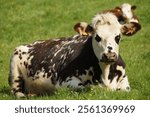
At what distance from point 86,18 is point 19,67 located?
46.9 feet

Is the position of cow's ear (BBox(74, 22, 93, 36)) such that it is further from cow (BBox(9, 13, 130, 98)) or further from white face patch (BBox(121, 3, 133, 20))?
white face patch (BBox(121, 3, 133, 20))

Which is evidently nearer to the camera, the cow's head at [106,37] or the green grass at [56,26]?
the cow's head at [106,37]

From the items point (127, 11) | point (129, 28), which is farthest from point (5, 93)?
point (127, 11)

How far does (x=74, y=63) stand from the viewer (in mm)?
13156

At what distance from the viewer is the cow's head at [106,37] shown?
11.9 m

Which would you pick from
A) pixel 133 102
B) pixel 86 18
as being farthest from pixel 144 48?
pixel 133 102

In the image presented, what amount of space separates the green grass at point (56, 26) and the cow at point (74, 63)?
74 cm

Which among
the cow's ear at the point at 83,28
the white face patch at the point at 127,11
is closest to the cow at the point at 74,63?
the cow's ear at the point at 83,28

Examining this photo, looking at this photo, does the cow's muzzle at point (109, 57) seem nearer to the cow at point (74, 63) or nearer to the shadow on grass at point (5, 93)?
the cow at point (74, 63)

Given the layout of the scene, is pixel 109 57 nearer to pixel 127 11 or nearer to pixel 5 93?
pixel 5 93

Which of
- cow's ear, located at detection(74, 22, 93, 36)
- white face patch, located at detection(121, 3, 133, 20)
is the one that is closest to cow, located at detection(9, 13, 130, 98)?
cow's ear, located at detection(74, 22, 93, 36)

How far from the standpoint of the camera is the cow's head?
39.0 feet

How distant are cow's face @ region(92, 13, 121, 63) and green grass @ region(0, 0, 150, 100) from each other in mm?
1943

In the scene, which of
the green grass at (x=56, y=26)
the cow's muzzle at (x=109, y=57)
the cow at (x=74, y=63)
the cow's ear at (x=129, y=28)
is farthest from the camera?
the green grass at (x=56, y=26)
